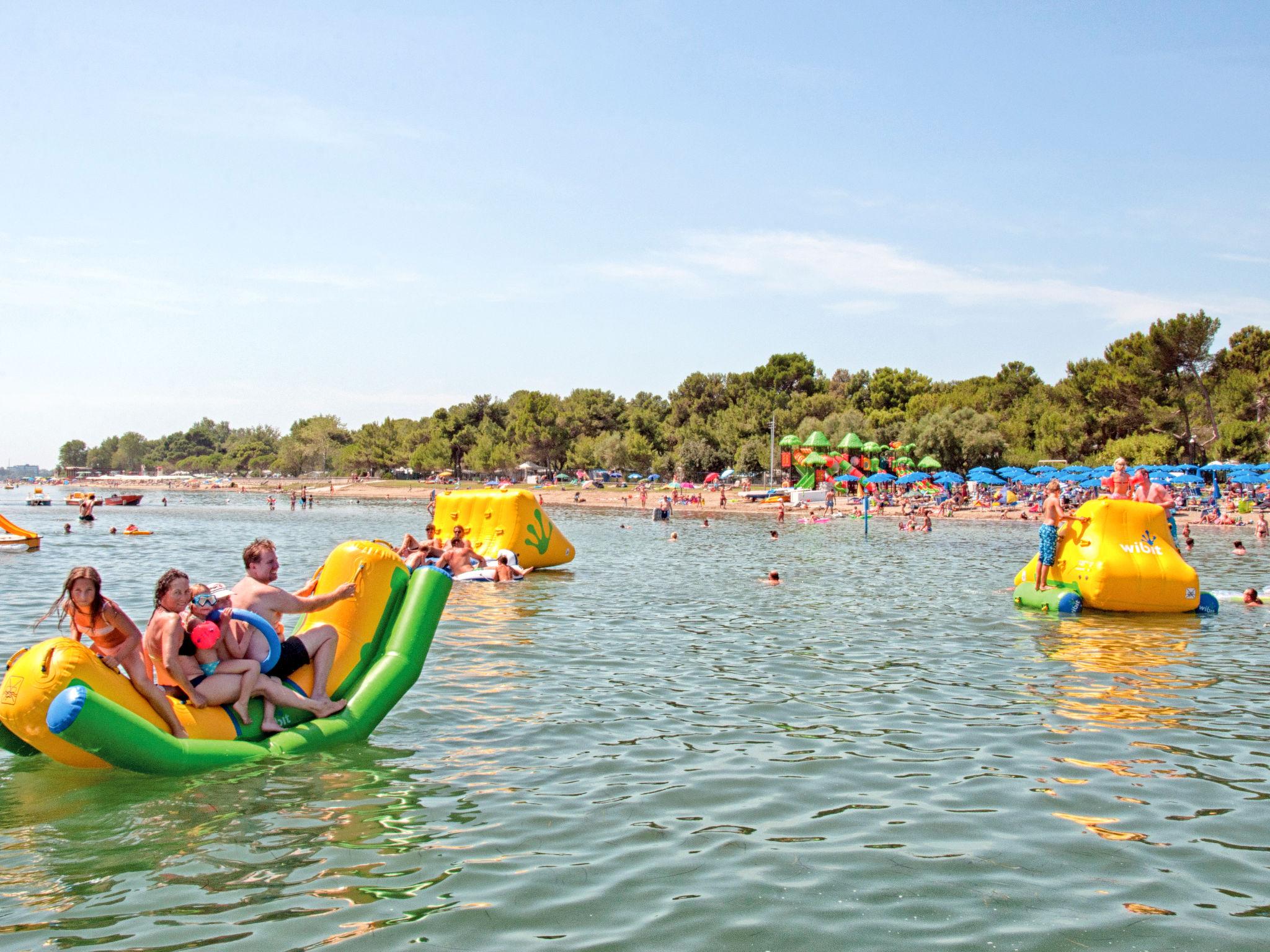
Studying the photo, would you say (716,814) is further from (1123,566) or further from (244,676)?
(1123,566)

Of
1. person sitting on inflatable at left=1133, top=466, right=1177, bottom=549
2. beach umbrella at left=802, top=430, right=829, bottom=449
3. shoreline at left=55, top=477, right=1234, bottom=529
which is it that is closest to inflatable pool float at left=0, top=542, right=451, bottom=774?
person sitting on inflatable at left=1133, top=466, right=1177, bottom=549

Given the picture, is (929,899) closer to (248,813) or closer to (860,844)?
(860,844)

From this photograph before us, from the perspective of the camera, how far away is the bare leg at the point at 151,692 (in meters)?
6.36

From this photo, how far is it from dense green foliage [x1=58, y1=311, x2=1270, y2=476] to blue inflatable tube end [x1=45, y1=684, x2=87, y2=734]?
52.9m

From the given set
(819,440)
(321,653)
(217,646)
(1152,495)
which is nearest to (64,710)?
(217,646)

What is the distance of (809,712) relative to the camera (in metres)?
8.59

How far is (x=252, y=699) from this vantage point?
693 centimetres

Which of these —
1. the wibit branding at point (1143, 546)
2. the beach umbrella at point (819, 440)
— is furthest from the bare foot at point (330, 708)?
the beach umbrella at point (819, 440)

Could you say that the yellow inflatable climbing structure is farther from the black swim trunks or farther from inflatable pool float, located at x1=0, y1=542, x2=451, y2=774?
the black swim trunks

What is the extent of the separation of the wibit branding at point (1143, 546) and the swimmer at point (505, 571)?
10.7m

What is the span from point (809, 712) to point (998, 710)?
165 cm

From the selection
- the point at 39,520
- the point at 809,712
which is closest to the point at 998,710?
the point at 809,712

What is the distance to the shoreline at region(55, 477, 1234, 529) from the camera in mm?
46344

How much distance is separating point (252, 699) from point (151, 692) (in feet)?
2.39
